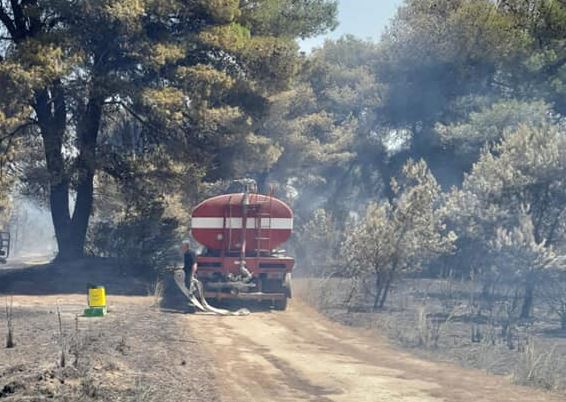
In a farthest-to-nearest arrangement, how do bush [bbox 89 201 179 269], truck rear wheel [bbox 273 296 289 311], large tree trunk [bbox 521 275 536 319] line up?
bush [bbox 89 201 179 269] < truck rear wheel [bbox 273 296 289 311] < large tree trunk [bbox 521 275 536 319]

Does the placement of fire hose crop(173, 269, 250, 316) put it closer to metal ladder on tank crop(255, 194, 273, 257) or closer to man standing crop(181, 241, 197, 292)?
man standing crop(181, 241, 197, 292)

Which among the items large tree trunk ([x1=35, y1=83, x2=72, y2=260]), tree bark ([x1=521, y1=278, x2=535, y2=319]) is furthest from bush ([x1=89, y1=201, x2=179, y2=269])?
tree bark ([x1=521, y1=278, x2=535, y2=319])

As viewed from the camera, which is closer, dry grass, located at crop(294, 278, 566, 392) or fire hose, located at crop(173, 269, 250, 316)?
dry grass, located at crop(294, 278, 566, 392)

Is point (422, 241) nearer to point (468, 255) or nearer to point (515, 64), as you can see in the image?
point (468, 255)

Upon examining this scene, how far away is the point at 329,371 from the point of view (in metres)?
13.3

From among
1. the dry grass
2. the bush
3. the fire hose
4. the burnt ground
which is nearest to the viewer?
the burnt ground

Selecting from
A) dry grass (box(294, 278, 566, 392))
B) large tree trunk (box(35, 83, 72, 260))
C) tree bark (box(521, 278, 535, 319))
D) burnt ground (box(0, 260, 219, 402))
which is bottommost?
burnt ground (box(0, 260, 219, 402))

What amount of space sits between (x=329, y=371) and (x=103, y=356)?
3506 millimetres

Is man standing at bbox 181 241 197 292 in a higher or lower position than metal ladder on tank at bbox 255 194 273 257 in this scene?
lower

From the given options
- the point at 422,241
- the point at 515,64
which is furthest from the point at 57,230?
the point at 515,64

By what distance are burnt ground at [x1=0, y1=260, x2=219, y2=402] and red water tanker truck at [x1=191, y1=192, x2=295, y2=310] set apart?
178 cm

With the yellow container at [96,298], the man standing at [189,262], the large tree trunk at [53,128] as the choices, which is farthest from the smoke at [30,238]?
the yellow container at [96,298]

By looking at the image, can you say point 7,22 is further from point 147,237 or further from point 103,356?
point 103,356

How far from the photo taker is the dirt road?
37.6 ft
